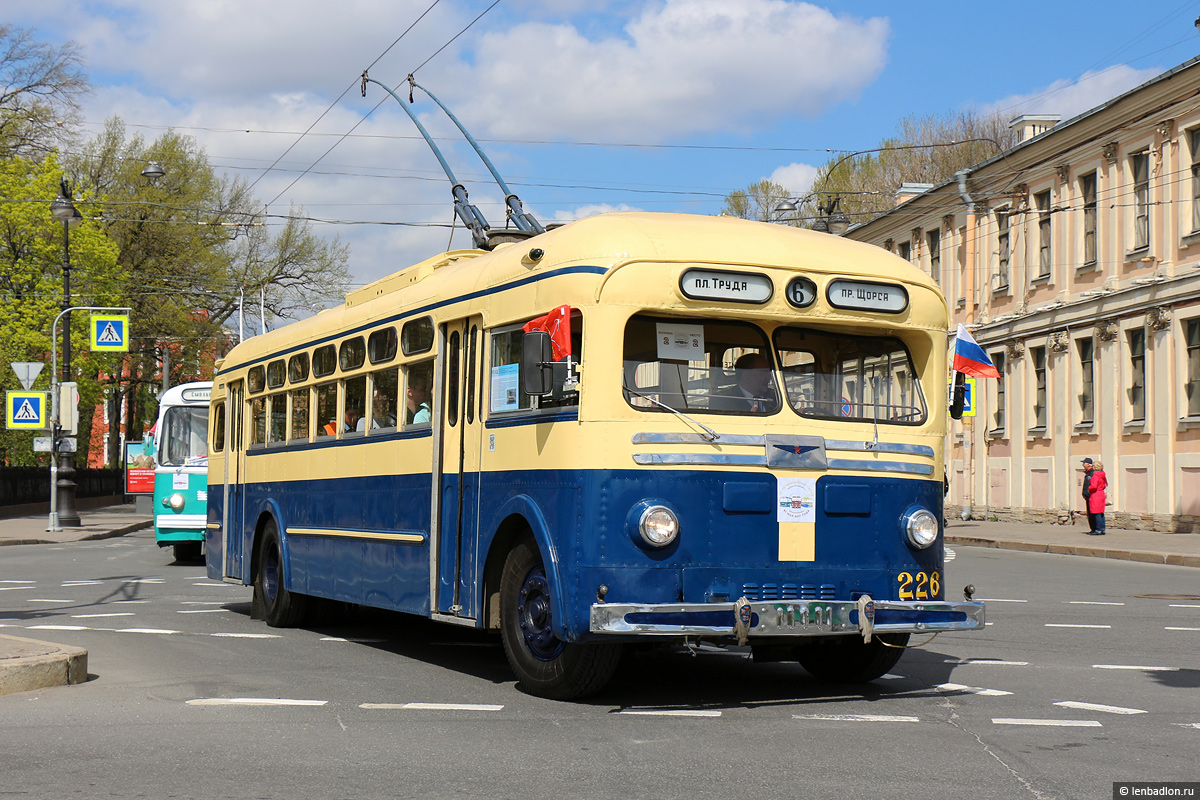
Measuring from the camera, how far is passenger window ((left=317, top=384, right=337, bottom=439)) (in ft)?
42.5

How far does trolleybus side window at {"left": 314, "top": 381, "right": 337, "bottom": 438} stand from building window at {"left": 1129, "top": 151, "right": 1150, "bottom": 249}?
86.9 feet

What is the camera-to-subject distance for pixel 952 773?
22.4 ft

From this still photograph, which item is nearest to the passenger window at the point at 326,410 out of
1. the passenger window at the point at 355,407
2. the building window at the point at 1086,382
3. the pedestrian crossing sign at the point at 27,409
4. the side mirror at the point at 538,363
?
the passenger window at the point at 355,407

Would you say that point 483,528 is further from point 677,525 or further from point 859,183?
point 859,183

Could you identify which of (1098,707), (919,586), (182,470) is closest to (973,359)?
(919,586)

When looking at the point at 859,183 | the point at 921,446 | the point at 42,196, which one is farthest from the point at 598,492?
the point at 859,183

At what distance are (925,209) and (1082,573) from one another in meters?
27.7

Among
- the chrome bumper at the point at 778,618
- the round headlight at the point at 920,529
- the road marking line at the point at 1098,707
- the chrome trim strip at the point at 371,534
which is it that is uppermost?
the round headlight at the point at 920,529

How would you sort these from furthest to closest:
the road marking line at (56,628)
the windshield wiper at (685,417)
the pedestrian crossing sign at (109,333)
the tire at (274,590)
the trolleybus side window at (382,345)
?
the pedestrian crossing sign at (109,333) → the tire at (274,590) → the road marking line at (56,628) → the trolleybus side window at (382,345) → the windshield wiper at (685,417)

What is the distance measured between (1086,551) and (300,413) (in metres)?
18.9

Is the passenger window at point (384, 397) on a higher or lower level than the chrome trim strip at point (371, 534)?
higher

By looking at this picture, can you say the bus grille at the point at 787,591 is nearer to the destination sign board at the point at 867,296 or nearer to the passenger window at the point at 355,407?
the destination sign board at the point at 867,296

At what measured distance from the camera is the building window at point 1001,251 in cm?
4324

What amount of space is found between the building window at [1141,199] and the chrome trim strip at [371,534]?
2662 cm
